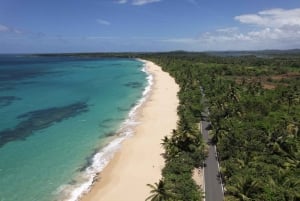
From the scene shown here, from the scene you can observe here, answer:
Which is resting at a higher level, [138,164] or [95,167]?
[138,164]

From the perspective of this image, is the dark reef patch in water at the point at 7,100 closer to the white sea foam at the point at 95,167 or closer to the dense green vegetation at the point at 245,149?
the white sea foam at the point at 95,167

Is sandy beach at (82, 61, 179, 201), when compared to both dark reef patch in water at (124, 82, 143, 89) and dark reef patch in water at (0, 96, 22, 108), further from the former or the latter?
dark reef patch in water at (124, 82, 143, 89)

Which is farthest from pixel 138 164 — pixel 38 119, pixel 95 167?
pixel 38 119

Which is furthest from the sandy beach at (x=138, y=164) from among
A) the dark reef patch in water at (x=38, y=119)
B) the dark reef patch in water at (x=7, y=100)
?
the dark reef patch in water at (x=7, y=100)

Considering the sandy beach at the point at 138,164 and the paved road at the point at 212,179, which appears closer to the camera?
the paved road at the point at 212,179

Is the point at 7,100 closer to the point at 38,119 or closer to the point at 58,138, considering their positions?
the point at 38,119
